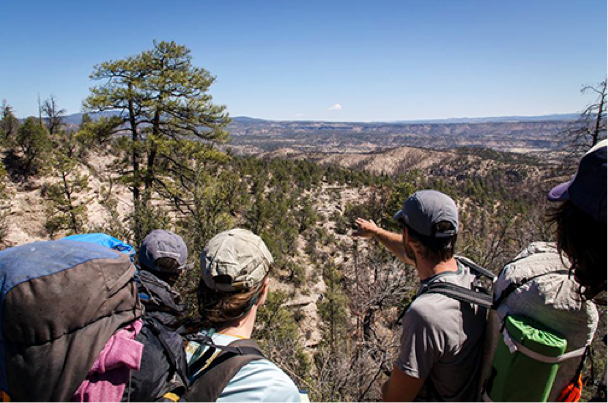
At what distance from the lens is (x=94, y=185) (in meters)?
15.6

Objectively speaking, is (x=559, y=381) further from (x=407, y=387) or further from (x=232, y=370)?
(x=232, y=370)

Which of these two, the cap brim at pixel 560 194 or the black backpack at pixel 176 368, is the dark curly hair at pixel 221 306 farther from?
the cap brim at pixel 560 194

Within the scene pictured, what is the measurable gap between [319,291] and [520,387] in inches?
499

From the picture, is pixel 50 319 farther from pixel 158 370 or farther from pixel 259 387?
pixel 259 387

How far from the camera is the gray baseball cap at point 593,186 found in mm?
1037

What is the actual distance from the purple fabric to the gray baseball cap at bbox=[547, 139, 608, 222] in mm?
1720

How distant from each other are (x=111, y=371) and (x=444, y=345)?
160 cm

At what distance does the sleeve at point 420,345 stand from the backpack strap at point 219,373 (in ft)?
2.70

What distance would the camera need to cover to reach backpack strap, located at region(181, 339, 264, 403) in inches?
53.6

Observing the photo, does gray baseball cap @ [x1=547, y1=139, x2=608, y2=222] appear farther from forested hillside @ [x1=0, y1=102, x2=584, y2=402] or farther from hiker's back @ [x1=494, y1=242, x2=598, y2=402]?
forested hillside @ [x1=0, y1=102, x2=584, y2=402]

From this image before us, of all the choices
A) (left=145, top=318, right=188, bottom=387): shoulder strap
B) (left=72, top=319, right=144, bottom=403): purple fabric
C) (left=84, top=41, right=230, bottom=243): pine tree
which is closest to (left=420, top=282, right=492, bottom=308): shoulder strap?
(left=145, top=318, right=188, bottom=387): shoulder strap

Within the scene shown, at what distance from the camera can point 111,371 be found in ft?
4.12

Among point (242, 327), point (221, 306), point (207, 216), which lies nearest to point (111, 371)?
point (221, 306)

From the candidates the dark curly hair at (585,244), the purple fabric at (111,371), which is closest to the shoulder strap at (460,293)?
the dark curly hair at (585,244)
